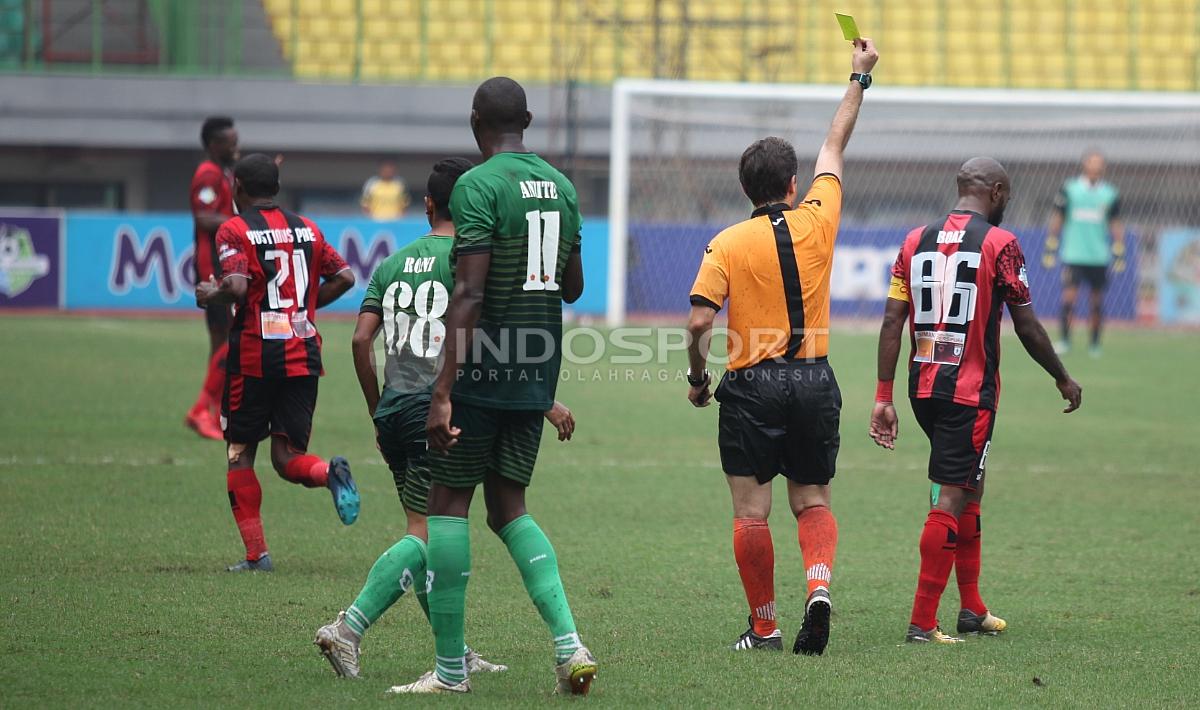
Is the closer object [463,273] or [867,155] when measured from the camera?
[463,273]

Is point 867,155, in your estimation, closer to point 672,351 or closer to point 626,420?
point 672,351

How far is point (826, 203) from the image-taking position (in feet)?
17.2

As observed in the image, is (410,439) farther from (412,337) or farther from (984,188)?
(984,188)

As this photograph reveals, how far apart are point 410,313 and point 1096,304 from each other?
14.9 m

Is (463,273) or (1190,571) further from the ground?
(463,273)

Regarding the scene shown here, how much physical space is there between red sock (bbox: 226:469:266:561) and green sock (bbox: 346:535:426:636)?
6.08 ft

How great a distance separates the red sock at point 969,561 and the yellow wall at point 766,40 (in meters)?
22.2

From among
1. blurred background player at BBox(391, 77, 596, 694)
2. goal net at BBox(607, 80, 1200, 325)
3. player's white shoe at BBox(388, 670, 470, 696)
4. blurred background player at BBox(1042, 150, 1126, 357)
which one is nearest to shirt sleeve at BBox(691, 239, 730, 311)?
blurred background player at BBox(391, 77, 596, 694)

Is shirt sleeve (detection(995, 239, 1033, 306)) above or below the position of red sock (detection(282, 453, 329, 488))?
above

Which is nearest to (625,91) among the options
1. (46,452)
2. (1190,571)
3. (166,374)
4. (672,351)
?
(672,351)

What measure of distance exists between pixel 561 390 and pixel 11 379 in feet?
17.0

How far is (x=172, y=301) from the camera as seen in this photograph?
21.5 meters

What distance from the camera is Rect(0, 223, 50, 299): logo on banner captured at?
21141 millimetres

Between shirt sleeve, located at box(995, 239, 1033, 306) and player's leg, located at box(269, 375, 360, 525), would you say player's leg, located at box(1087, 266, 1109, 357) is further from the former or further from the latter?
player's leg, located at box(269, 375, 360, 525)
